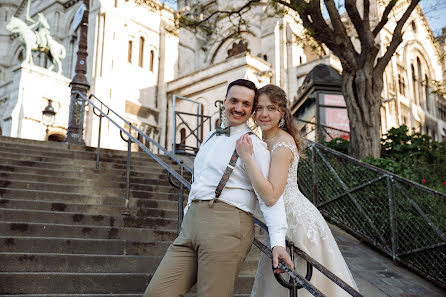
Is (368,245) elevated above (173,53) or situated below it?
below

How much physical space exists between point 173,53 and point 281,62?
7619 millimetres

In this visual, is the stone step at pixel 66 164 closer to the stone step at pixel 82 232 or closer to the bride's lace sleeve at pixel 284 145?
the stone step at pixel 82 232

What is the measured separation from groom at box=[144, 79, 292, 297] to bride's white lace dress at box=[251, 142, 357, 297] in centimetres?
27

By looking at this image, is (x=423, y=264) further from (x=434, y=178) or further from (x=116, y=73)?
(x=116, y=73)

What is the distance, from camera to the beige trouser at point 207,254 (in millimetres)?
1883

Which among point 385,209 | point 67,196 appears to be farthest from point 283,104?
point 67,196

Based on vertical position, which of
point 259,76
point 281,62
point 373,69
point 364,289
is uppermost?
point 281,62

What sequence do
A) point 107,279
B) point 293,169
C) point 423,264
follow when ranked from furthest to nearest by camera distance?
point 423,264 < point 107,279 < point 293,169

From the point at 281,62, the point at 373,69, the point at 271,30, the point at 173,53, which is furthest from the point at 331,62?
the point at 373,69

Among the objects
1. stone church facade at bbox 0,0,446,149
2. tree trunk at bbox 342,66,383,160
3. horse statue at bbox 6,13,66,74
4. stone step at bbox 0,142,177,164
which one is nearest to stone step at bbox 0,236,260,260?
stone step at bbox 0,142,177,164

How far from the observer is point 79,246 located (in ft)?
14.7

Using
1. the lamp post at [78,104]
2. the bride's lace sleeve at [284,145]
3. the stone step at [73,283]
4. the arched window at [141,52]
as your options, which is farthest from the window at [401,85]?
the bride's lace sleeve at [284,145]

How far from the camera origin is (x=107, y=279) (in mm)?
3889

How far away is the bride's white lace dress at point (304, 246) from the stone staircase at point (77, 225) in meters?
1.88
